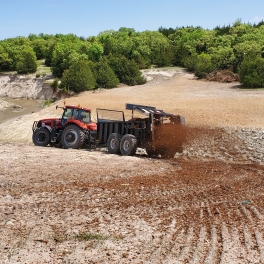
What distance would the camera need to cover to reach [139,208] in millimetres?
8227

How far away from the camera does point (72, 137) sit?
17219mm

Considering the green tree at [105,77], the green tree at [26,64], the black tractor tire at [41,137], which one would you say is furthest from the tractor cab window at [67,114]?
the green tree at [26,64]

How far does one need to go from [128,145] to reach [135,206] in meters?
6.84

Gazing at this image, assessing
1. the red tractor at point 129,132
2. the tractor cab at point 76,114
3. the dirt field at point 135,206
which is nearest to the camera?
the dirt field at point 135,206

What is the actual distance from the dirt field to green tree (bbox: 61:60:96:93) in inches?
901

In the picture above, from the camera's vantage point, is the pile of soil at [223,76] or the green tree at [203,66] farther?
the green tree at [203,66]

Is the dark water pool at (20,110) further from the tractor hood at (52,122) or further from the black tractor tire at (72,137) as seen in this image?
the black tractor tire at (72,137)

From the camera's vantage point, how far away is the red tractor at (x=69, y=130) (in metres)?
17.2

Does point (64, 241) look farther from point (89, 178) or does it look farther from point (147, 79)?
point (147, 79)

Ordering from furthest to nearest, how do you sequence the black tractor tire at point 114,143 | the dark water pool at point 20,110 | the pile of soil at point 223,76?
1. the pile of soil at point 223,76
2. the dark water pool at point 20,110
3. the black tractor tire at point 114,143

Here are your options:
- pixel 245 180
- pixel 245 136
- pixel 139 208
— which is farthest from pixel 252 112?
pixel 139 208

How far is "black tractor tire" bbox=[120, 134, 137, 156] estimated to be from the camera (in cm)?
1495

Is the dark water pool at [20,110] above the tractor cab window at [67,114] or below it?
below

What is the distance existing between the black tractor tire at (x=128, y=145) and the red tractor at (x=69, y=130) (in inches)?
85.3
